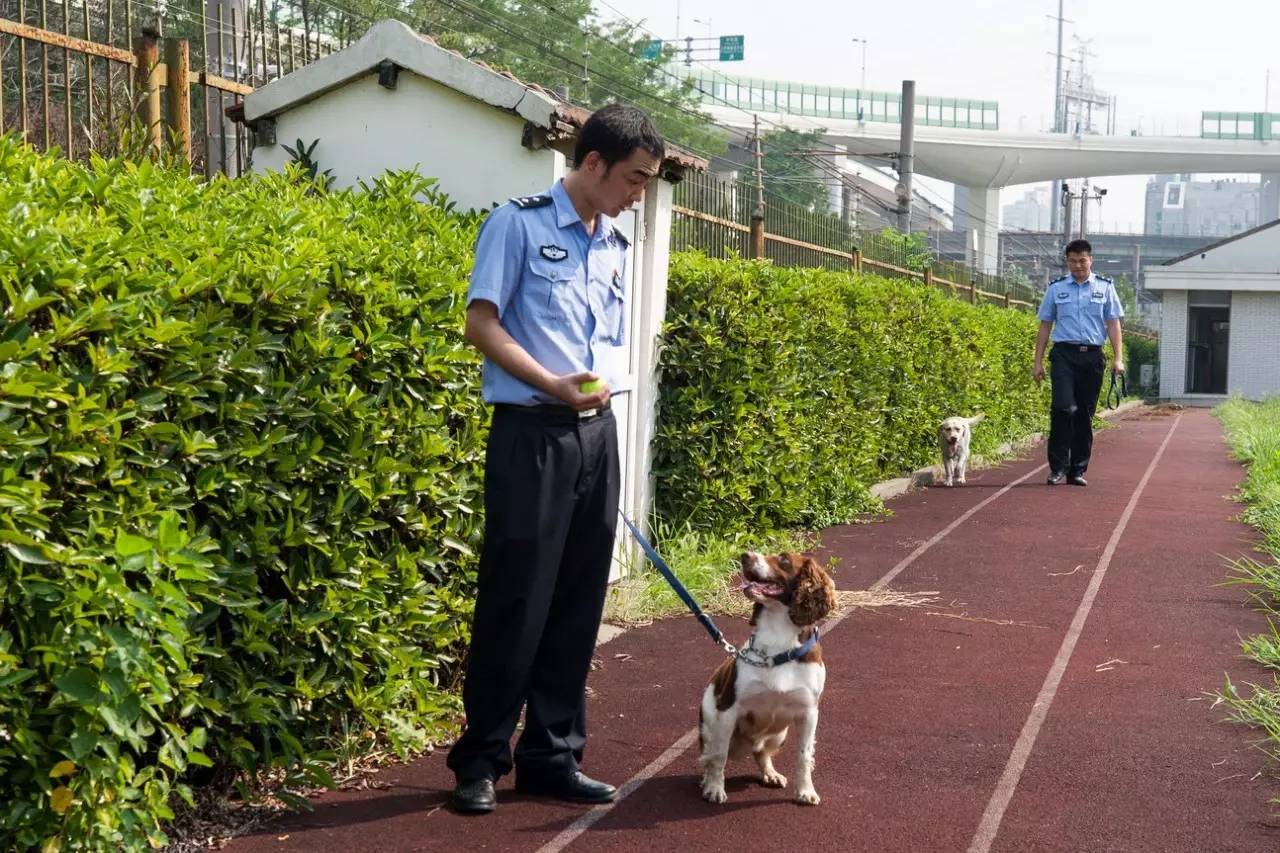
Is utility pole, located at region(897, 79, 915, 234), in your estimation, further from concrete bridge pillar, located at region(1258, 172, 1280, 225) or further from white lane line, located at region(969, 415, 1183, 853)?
concrete bridge pillar, located at region(1258, 172, 1280, 225)

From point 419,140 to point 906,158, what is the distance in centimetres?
2855

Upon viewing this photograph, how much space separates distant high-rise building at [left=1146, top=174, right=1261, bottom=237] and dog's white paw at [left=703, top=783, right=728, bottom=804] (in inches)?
6741

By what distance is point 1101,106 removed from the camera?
13125 cm

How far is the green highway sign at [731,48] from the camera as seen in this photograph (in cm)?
7569

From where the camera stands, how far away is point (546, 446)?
497 cm

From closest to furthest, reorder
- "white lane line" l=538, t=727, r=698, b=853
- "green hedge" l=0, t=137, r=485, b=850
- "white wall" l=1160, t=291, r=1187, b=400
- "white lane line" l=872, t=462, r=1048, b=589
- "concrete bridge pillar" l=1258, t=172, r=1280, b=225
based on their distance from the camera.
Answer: "green hedge" l=0, t=137, r=485, b=850
"white lane line" l=538, t=727, r=698, b=853
"white lane line" l=872, t=462, r=1048, b=589
"white wall" l=1160, t=291, r=1187, b=400
"concrete bridge pillar" l=1258, t=172, r=1280, b=225

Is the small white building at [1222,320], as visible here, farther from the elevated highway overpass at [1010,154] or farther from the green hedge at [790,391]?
the elevated highway overpass at [1010,154]

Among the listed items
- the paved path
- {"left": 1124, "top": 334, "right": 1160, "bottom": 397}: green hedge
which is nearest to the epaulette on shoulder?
the paved path

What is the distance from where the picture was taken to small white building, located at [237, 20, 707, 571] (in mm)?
8336

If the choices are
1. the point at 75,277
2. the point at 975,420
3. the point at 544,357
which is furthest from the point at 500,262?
the point at 975,420

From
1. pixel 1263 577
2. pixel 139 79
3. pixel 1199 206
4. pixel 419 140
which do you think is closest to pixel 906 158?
pixel 1263 577

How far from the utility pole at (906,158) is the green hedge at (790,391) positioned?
17.4 m

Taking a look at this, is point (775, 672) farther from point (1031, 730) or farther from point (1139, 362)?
point (1139, 362)

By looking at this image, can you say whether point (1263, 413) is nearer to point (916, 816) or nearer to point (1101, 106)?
point (916, 816)
